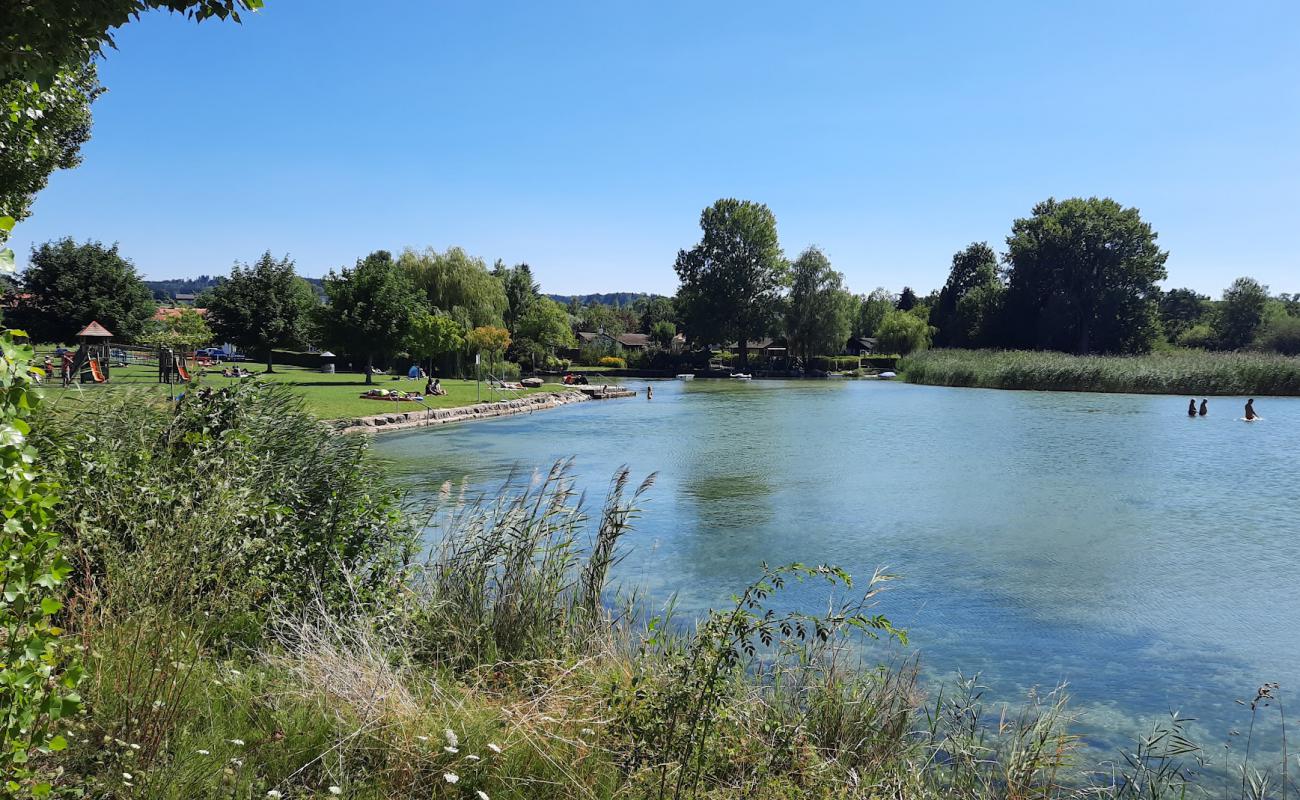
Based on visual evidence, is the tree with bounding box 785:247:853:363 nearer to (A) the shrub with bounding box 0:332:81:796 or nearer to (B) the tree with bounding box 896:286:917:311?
(B) the tree with bounding box 896:286:917:311

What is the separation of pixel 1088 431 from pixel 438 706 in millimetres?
29896

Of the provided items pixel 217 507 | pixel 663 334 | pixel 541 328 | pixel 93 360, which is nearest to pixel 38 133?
pixel 217 507

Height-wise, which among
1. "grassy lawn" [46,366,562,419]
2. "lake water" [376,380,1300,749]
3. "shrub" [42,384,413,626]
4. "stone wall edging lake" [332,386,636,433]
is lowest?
"lake water" [376,380,1300,749]

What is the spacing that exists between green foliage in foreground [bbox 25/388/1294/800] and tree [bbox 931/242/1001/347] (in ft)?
274

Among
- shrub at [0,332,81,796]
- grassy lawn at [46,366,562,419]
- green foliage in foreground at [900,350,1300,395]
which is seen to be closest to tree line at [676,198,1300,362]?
green foliage in foreground at [900,350,1300,395]

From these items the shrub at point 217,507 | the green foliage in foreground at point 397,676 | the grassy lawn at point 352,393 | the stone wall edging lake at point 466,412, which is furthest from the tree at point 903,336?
the shrub at point 217,507

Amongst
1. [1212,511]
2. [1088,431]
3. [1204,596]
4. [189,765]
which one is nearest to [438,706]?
[189,765]

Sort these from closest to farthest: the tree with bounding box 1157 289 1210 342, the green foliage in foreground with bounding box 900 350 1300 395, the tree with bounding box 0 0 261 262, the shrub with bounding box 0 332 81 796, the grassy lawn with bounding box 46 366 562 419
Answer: the shrub with bounding box 0 332 81 796 < the tree with bounding box 0 0 261 262 < the grassy lawn with bounding box 46 366 562 419 < the green foliage in foreground with bounding box 900 350 1300 395 < the tree with bounding box 1157 289 1210 342

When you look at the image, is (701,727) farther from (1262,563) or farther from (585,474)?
(585,474)

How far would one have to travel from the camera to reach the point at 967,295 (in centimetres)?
8694

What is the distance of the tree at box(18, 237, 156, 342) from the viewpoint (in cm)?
4138

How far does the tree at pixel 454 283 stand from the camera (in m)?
54.4

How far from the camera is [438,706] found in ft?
13.5

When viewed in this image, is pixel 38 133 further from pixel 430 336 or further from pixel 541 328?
pixel 541 328
